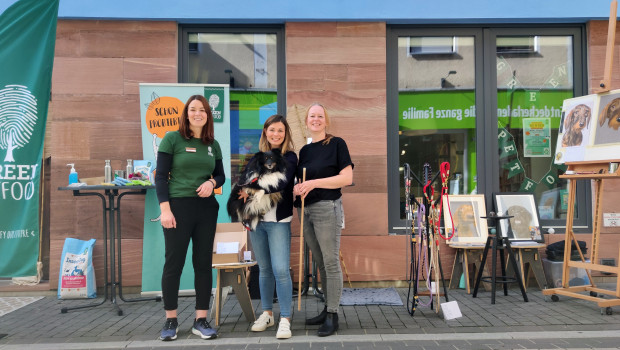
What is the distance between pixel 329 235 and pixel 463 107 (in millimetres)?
3265

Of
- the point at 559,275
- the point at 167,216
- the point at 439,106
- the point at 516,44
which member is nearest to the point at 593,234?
the point at 559,275

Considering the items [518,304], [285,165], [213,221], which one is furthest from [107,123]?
[518,304]

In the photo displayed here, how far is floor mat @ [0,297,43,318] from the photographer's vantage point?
5.20 m

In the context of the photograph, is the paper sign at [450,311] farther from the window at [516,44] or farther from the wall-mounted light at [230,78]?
the wall-mounted light at [230,78]

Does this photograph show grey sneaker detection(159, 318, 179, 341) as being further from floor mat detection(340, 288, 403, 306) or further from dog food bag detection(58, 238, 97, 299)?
dog food bag detection(58, 238, 97, 299)

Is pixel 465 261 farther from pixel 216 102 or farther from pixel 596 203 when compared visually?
pixel 216 102

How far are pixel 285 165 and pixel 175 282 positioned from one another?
133 centimetres

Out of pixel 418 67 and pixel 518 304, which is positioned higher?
pixel 418 67

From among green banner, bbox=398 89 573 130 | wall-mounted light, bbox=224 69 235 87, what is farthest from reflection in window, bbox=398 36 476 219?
wall-mounted light, bbox=224 69 235 87

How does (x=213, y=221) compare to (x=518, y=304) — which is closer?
(x=213, y=221)

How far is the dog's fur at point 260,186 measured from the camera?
13.0 ft

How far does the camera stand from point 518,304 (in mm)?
5082

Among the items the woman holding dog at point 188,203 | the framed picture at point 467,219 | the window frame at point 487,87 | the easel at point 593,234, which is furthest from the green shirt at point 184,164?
the easel at point 593,234
